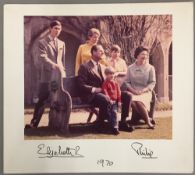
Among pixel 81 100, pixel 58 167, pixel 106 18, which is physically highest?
pixel 106 18

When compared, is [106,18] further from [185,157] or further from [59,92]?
[185,157]

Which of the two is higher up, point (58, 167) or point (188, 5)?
point (188, 5)

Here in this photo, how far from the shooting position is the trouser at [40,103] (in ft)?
1.52

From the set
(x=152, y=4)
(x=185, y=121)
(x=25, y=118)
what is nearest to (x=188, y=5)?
(x=152, y=4)

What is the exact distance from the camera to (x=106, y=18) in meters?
0.47

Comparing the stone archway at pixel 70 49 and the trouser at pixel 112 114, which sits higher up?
the stone archway at pixel 70 49

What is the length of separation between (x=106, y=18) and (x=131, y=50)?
0.06m

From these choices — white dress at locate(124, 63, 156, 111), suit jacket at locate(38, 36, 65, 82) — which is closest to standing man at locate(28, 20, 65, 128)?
suit jacket at locate(38, 36, 65, 82)

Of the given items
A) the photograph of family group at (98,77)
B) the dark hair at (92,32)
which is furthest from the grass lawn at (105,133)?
the dark hair at (92,32)
